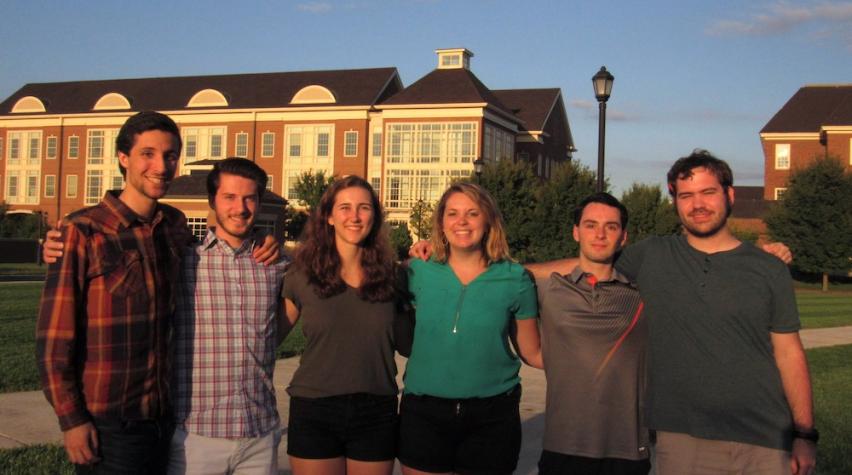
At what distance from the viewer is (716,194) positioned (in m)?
3.97

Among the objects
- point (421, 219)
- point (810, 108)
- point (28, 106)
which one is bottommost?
point (421, 219)

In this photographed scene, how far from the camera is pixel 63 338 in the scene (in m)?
3.33

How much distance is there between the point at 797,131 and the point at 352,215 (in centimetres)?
6731

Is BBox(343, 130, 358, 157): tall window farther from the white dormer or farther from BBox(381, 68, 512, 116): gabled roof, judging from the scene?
the white dormer

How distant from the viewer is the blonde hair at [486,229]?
420 centimetres

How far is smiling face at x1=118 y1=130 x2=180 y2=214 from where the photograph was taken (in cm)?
366

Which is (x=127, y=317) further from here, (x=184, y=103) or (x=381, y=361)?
(x=184, y=103)

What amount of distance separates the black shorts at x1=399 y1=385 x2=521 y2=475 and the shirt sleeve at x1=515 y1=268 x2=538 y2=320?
43 cm

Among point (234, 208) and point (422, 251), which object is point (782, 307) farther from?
point (234, 208)

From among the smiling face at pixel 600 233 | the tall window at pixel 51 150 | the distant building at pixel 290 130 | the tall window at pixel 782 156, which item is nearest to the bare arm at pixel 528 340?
the smiling face at pixel 600 233

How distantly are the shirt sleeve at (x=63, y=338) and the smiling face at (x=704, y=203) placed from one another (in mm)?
2800

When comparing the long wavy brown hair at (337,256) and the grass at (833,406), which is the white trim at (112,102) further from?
the long wavy brown hair at (337,256)

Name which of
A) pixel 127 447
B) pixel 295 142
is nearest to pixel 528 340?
pixel 127 447

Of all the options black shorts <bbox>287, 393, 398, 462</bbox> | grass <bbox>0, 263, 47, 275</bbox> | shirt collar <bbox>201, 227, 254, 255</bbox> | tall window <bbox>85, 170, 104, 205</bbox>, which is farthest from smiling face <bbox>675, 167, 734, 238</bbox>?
tall window <bbox>85, 170, 104, 205</bbox>
